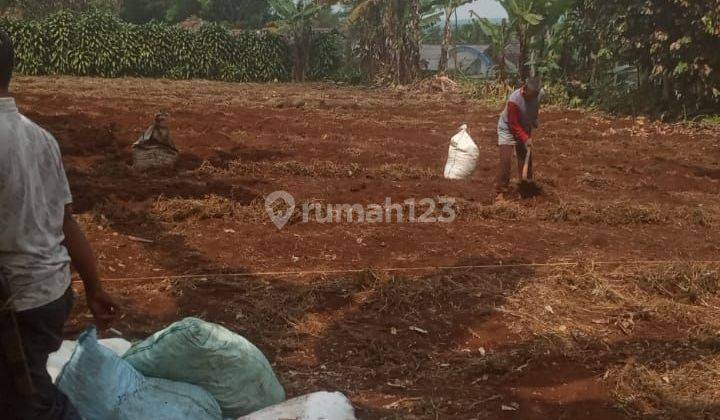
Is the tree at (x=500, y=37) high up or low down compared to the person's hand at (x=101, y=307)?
up

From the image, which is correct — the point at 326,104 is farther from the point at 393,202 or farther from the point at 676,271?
the point at 676,271

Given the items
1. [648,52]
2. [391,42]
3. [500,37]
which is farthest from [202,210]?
[391,42]

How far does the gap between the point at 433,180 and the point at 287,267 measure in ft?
10.1

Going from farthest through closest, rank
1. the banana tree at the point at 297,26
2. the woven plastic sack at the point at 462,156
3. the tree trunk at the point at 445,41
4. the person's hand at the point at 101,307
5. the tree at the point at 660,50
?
1. the banana tree at the point at 297,26
2. the tree trunk at the point at 445,41
3. the tree at the point at 660,50
4. the woven plastic sack at the point at 462,156
5. the person's hand at the point at 101,307

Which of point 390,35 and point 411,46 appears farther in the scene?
point 390,35

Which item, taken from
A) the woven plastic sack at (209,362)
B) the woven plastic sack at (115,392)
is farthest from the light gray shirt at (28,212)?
the woven plastic sack at (209,362)

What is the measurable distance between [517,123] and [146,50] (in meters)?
19.0

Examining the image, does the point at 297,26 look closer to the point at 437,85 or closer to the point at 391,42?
the point at 391,42

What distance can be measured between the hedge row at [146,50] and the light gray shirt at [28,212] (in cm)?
2110

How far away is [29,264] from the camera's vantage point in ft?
6.59

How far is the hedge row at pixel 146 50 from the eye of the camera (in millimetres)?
22047

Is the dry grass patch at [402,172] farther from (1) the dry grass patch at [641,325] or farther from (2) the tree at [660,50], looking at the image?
(2) the tree at [660,50]

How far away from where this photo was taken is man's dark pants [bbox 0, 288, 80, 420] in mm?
1954

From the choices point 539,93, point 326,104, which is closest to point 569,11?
point 326,104
